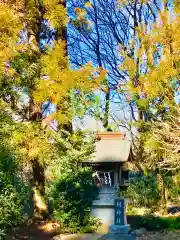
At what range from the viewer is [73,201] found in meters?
11.1

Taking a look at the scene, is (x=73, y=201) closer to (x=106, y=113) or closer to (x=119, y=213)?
(x=119, y=213)

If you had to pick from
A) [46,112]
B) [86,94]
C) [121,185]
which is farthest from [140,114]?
Answer: [86,94]

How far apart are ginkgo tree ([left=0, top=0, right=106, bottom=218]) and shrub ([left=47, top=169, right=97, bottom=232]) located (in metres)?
0.97

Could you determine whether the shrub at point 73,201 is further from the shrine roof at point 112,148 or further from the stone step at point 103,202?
the shrine roof at point 112,148

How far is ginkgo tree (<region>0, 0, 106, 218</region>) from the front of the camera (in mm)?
9945

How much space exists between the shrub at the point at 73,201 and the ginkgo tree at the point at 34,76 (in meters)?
0.97

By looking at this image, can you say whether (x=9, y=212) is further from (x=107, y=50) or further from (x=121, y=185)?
(x=107, y=50)

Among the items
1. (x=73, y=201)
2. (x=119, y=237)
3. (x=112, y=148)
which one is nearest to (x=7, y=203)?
(x=119, y=237)

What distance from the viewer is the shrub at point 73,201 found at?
36.1ft

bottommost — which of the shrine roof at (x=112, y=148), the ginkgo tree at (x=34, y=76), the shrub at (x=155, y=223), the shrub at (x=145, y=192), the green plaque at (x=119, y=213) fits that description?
the shrub at (x=155, y=223)

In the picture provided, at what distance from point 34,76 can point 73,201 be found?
3.57m

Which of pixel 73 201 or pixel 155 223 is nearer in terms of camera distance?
pixel 73 201

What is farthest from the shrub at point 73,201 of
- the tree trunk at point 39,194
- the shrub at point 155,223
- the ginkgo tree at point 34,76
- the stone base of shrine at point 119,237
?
the stone base of shrine at point 119,237

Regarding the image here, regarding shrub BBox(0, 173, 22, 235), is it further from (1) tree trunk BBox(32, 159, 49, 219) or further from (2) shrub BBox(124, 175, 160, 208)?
(2) shrub BBox(124, 175, 160, 208)
